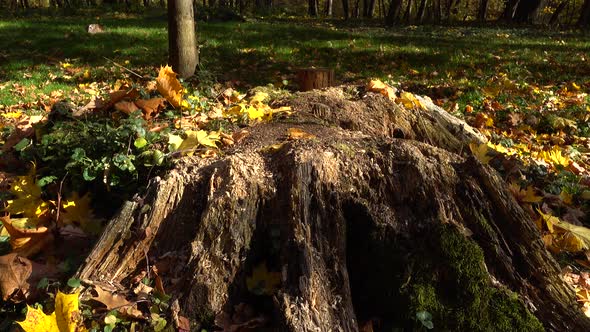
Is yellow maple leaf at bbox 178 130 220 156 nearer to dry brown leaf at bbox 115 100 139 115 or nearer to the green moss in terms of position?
dry brown leaf at bbox 115 100 139 115

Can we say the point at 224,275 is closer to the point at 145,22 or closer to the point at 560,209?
the point at 560,209

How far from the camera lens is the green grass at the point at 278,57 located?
9.19 m

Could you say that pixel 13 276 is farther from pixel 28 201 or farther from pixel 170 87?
pixel 170 87

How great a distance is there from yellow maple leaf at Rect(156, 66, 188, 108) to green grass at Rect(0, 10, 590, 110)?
4.61 metres

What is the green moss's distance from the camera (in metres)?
2.21

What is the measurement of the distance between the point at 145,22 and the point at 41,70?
5.84 meters

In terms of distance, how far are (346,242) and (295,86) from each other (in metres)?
6.59

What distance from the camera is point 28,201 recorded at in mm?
3057

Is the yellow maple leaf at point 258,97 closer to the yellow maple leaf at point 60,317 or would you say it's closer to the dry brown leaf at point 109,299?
the dry brown leaf at point 109,299

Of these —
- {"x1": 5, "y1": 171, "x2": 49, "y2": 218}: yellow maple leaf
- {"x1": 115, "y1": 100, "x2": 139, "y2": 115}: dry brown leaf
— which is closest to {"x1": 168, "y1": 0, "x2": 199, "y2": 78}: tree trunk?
{"x1": 115, "y1": 100, "x2": 139, "y2": 115}: dry brown leaf

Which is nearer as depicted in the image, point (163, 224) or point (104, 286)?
point (104, 286)

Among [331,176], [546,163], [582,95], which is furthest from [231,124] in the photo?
[582,95]

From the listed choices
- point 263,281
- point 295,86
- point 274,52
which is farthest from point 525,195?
point 274,52

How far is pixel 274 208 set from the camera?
8.41ft
